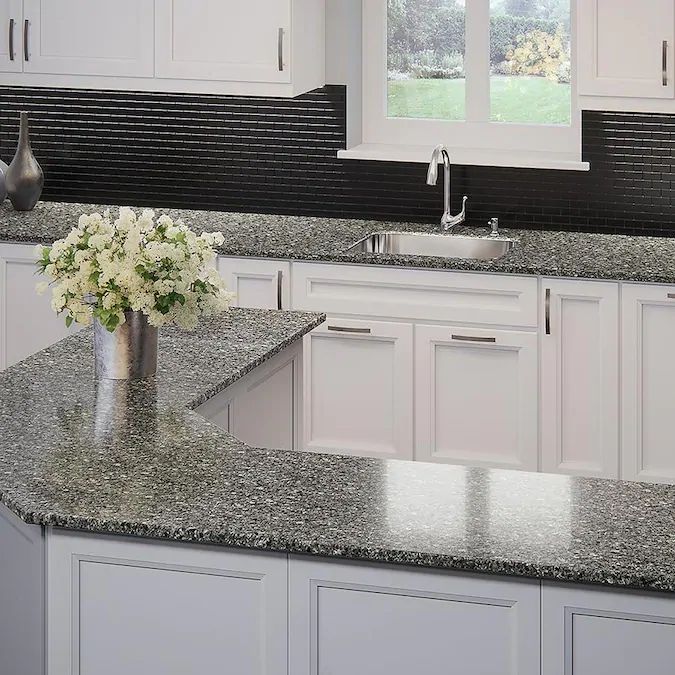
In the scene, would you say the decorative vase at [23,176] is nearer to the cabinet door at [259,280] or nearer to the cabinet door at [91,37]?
the cabinet door at [91,37]

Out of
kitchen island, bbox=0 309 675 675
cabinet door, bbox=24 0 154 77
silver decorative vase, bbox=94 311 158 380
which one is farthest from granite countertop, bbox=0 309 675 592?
cabinet door, bbox=24 0 154 77

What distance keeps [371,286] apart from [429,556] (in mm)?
2729

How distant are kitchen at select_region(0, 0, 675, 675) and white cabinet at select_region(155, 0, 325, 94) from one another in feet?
0.04

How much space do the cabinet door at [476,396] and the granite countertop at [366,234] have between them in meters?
0.26

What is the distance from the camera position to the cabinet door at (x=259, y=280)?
17.5ft

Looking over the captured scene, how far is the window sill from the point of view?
5.59m

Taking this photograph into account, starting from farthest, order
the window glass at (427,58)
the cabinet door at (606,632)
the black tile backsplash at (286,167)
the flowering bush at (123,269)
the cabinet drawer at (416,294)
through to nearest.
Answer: the window glass at (427,58)
the black tile backsplash at (286,167)
the cabinet drawer at (416,294)
the flowering bush at (123,269)
the cabinet door at (606,632)

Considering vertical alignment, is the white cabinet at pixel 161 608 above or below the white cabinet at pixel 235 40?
below

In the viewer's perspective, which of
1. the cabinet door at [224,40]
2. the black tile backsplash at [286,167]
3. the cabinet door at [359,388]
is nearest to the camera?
the cabinet door at [359,388]

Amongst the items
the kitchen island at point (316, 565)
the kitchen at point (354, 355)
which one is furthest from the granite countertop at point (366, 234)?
the kitchen island at point (316, 565)

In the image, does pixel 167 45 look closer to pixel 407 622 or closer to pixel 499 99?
pixel 499 99

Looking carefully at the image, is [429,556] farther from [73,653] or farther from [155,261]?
[155,261]

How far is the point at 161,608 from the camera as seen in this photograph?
2.83 metres

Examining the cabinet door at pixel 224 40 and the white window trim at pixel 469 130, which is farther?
the white window trim at pixel 469 130
